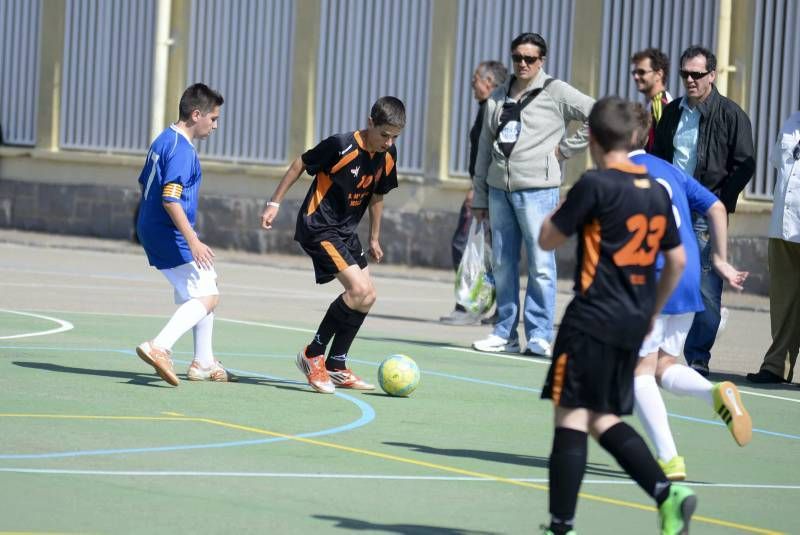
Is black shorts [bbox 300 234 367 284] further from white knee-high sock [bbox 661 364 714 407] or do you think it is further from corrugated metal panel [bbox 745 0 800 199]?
corrugated metal panel [bbox 745 0 800 199]

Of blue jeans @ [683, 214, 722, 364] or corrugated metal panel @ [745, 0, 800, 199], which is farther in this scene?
corrugated metal panel @ [745, 0, 800, 199]

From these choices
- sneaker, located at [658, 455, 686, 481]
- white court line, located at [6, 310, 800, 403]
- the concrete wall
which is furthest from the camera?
the concrete wall

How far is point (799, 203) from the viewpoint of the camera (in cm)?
1174

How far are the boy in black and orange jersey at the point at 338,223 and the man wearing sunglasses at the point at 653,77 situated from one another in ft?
8.11

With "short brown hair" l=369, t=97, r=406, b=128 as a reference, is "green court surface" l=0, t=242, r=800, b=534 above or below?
below

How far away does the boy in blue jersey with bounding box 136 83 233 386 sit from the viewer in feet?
32.8

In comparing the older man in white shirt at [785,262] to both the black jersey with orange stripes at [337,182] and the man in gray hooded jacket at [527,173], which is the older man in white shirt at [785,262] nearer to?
the man in gray hooded jacket at [527,173]

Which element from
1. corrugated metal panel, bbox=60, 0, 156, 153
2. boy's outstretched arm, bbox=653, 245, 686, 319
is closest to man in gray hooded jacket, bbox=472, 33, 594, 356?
boy's outstretched arm, bbox=653, 245, 686, 319

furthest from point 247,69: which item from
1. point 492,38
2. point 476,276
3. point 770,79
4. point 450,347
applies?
point 450,347

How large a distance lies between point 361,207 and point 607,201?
4568 mm

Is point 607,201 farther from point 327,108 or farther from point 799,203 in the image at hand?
point 327,108

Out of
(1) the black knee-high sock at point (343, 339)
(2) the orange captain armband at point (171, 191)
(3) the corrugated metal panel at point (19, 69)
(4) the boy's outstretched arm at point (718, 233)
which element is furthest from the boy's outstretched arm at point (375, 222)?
(3) the corrugated metal panel at point (19, 69)

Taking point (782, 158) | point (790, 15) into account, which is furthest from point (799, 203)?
point (790, 15)

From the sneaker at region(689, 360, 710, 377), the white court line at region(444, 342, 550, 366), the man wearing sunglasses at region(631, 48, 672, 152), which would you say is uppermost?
the man wearing sunglasses at region(631, 48, 672, 152)
